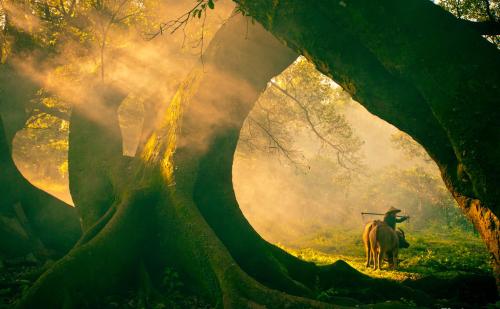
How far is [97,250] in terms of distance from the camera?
5.18 m

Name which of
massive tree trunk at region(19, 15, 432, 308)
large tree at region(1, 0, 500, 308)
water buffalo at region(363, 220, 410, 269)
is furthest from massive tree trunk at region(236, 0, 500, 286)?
water buffalo at region(363, 220, 410, 269)

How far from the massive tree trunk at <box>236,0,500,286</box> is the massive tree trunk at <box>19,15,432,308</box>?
1.53 metres

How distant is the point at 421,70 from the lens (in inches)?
140

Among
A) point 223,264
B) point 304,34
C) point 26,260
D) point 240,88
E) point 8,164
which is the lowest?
point 26,260

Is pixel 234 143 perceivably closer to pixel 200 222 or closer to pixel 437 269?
pixel 200 222

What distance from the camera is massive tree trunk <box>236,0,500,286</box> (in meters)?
3.29

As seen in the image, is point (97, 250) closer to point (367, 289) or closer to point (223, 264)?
point (223, 264)

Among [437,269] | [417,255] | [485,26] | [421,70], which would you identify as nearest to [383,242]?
[437,269]

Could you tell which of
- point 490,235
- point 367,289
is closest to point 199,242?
point 367,289

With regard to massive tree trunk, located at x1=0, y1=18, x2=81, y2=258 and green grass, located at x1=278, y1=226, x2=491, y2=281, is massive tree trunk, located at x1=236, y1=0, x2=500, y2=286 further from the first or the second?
massive tree trunk, located at x1=0, y1=18, x2=81, y2=258

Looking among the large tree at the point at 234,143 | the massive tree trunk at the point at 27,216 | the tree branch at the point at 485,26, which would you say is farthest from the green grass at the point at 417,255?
the massive tree trunk at the point at 27,216

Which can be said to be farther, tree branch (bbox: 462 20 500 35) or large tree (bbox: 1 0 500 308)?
tree branch (bbox: 462 20 500 35)

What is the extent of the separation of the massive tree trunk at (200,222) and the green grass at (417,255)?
370 centimetres

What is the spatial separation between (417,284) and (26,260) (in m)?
8.30
